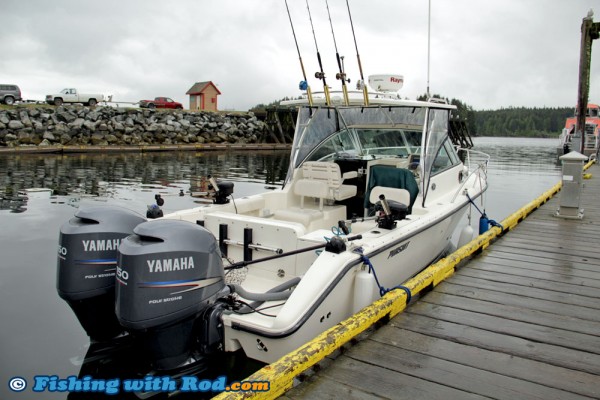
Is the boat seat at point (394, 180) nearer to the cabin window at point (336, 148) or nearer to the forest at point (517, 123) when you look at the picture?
the cabin window at point (336, 148)

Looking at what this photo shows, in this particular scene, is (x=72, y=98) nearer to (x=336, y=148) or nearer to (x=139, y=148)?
(x=139, y=148)

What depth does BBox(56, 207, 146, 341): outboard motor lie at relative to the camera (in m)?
3.62

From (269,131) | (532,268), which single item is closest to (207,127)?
(269,131)

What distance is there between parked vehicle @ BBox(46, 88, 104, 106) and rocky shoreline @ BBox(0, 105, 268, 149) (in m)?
3.04

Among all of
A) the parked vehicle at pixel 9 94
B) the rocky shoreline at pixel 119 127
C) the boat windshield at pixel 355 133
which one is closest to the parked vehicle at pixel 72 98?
the parked vehicle at pixel 9 94

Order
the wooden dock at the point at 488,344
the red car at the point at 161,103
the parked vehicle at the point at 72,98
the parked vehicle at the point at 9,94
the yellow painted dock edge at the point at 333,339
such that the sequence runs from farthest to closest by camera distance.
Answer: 1. the red car at the point at 161,103
2. the parked vehicle at the point at 72,98
3. the parked vehicle at the point at 9,94
4. the wooden dock at the point at 488,344
5. the yellow painted dock edge at the point at 333,339

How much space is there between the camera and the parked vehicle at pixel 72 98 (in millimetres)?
33062

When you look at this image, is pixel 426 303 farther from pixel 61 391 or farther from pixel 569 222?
pixel 569 222

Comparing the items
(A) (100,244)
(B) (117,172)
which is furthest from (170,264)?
(B) (117,172)

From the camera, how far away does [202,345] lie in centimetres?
343

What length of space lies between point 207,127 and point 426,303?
1221 inches

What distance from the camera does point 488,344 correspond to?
135 inches

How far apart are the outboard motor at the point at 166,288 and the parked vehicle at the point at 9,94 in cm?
3312

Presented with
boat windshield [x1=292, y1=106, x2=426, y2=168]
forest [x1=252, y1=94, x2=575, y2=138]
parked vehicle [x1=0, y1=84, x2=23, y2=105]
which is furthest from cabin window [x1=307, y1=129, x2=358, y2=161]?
forest [x1=252, y1=94, x2=575, y2=138]
